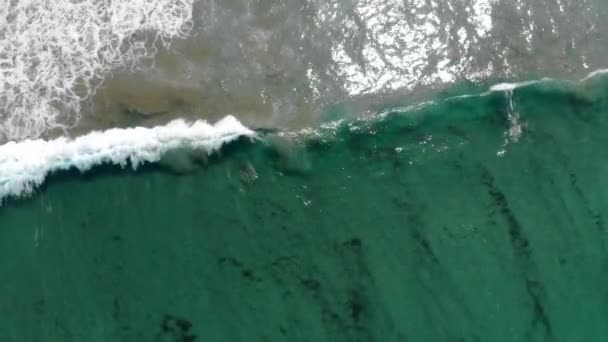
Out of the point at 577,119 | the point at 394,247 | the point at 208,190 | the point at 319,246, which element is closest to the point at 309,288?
the point at 319,246

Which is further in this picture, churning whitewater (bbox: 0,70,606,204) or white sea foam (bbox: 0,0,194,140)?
white sea foam (bbox: 0,0,194,140)

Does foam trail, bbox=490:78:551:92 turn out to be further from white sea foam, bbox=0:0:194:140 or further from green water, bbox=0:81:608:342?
white sea foam, bbox=0:0:194:140

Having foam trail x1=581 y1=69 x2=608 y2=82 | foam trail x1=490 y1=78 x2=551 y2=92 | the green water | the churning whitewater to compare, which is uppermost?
the churning whitewater

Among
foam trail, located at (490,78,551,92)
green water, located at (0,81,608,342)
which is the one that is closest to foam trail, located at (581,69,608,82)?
green water, located at (0,81,608,342)

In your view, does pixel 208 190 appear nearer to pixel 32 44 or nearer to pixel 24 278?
pixel 24 278

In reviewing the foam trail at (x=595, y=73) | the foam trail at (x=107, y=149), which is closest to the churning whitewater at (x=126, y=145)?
the foam trail at (x=107, y=149)

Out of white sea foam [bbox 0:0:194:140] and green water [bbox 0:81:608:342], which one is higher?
white sea foam [bbox 0:0:194:140]

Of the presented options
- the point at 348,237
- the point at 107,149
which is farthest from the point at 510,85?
the point at 107,149
